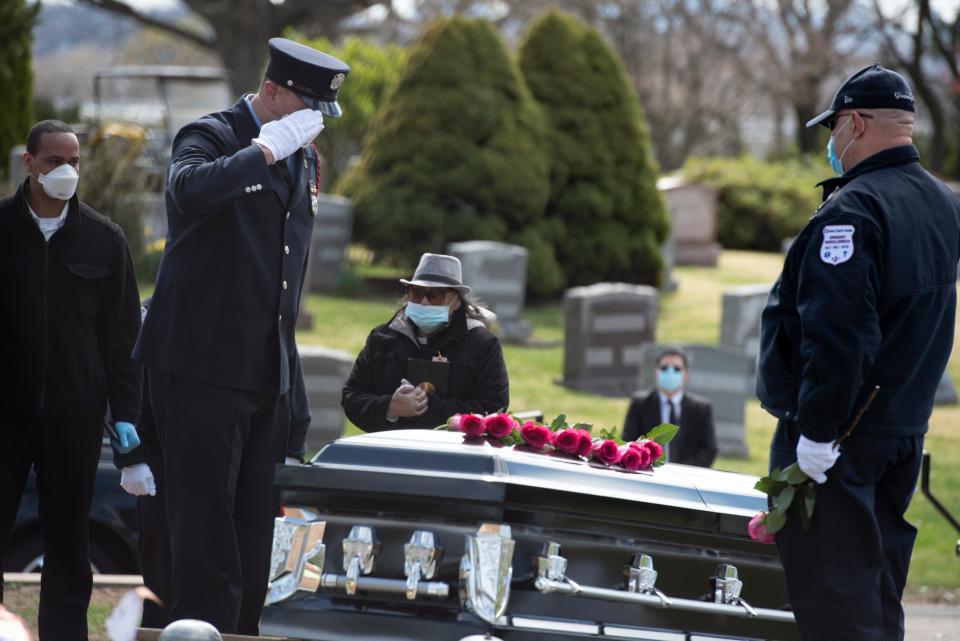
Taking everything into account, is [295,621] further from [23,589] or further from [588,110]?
[588,110]

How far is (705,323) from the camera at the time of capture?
1741 centimetres

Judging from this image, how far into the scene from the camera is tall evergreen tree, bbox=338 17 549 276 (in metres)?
17.2

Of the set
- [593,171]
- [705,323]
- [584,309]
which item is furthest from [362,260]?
[584,309]

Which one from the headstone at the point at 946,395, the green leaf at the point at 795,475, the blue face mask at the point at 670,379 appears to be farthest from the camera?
the headstone at the point at 946,395

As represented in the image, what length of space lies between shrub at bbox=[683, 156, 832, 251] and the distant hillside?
869 inches

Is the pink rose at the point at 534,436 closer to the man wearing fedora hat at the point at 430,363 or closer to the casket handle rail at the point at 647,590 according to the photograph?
the casket handle rail at the point at 647,590

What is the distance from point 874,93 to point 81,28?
52.7 metres

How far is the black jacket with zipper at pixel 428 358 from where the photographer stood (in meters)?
5.38

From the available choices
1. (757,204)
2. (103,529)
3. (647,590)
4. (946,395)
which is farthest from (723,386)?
(757,204)

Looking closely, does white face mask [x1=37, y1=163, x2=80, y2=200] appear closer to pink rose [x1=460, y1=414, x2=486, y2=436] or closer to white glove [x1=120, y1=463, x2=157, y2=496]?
white glove [x1=120, y1=463, x2=157, y2=496]

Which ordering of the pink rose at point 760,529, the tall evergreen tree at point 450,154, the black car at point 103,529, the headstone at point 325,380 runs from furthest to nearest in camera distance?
the tall evergreen tree at point 450,154 < the headstone at point 325,380 < the black car at point 103,529 < the pink rose at point 760,529

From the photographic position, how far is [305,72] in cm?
401

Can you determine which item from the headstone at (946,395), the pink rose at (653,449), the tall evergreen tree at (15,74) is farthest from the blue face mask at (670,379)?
the tall evergreen tree at (15,74)

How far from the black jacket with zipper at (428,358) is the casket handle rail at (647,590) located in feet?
5.09
